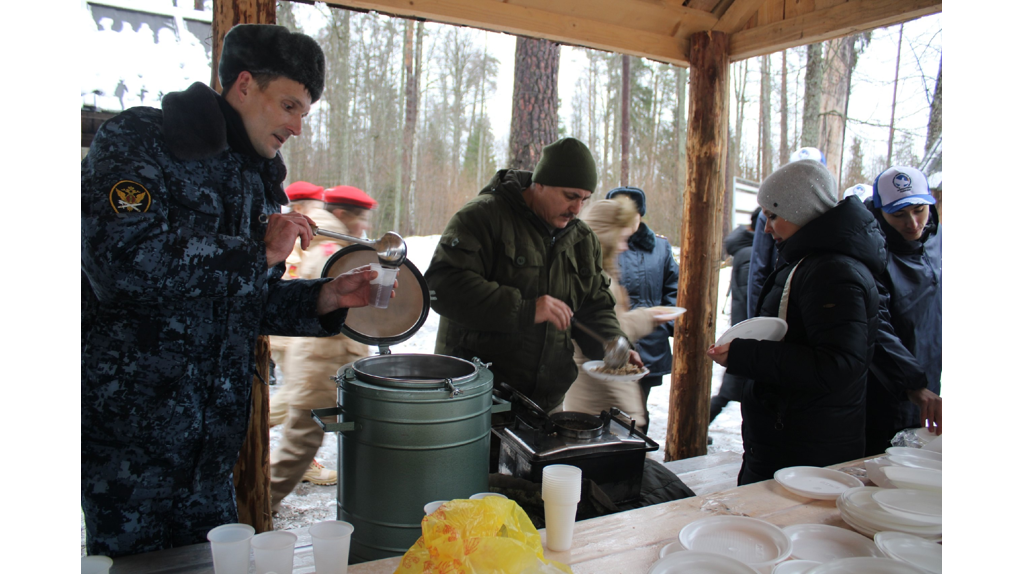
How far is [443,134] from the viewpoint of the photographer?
64.1 feet

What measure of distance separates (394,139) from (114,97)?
1287cm

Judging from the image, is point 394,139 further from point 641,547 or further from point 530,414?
point 641,547

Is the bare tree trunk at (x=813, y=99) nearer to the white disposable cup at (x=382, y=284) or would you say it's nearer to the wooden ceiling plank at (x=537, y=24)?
the wooden ceiling plank at (x=537, y=24)

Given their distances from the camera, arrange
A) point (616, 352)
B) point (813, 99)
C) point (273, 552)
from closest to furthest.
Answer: point (273, 552)
point (616, 352)
point (813, 99)

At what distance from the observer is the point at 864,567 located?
1.35 m

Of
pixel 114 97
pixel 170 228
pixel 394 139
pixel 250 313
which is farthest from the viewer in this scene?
pixel 394 139

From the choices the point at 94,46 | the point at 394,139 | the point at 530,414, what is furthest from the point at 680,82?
the point at 530,414

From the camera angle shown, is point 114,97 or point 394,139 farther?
point 394,139

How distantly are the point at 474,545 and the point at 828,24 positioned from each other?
12.8 ft

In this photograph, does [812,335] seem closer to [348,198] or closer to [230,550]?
[230,550]

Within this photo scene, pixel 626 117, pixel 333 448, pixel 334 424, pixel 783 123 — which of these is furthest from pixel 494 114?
pixel 334 424

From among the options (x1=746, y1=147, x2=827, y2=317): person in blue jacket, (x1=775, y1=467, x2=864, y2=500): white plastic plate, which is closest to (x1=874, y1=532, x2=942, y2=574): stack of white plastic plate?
(x1=775, y1=467, x2=864, y2=500): white plastic plate

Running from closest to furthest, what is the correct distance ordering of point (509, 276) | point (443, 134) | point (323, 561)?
point (323, 561), point (509, 276), point (443, 134)

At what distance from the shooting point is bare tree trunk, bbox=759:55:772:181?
2045cm
